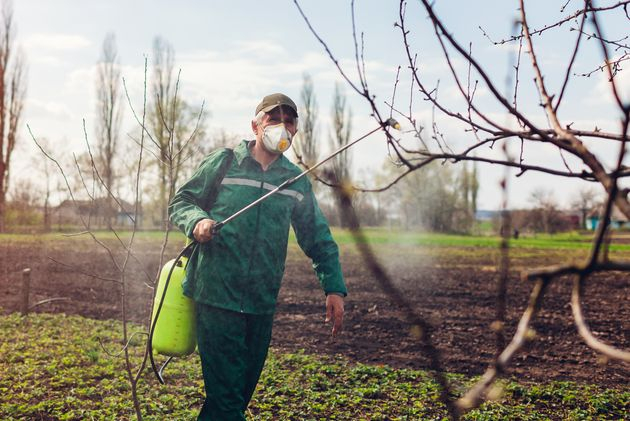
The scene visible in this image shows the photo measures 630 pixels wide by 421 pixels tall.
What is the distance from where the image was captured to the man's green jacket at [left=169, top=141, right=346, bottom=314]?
10.1 ft

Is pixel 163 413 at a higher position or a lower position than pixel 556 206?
lower

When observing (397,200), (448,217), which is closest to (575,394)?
(448,217)

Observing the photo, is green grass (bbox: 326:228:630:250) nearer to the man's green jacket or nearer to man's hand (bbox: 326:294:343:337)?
man's hand (bbox: 326:294:343:337)

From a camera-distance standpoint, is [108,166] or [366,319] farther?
[108,166]

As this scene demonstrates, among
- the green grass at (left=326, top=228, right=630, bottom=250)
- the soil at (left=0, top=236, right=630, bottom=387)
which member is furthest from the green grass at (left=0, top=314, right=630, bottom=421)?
the green grass at (left=326, top=228, right=630, bottom=250)

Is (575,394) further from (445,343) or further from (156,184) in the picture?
(156,184)

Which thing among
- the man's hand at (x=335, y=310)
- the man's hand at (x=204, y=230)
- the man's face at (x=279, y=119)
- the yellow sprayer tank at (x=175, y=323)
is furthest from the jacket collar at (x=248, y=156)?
the man's hand at (x=335, y=310)

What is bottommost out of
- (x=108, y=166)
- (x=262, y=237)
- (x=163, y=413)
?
Answer: (x=163, y=413)

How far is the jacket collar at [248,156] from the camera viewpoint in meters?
3.22

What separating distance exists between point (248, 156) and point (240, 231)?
0.40 m

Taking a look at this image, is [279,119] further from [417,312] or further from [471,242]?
[471,242]

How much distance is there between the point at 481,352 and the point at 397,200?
155ft

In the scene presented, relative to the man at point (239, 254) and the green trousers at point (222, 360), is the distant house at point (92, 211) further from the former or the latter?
the green trousers at point (222, 360)

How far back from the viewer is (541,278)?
2.53 ft
